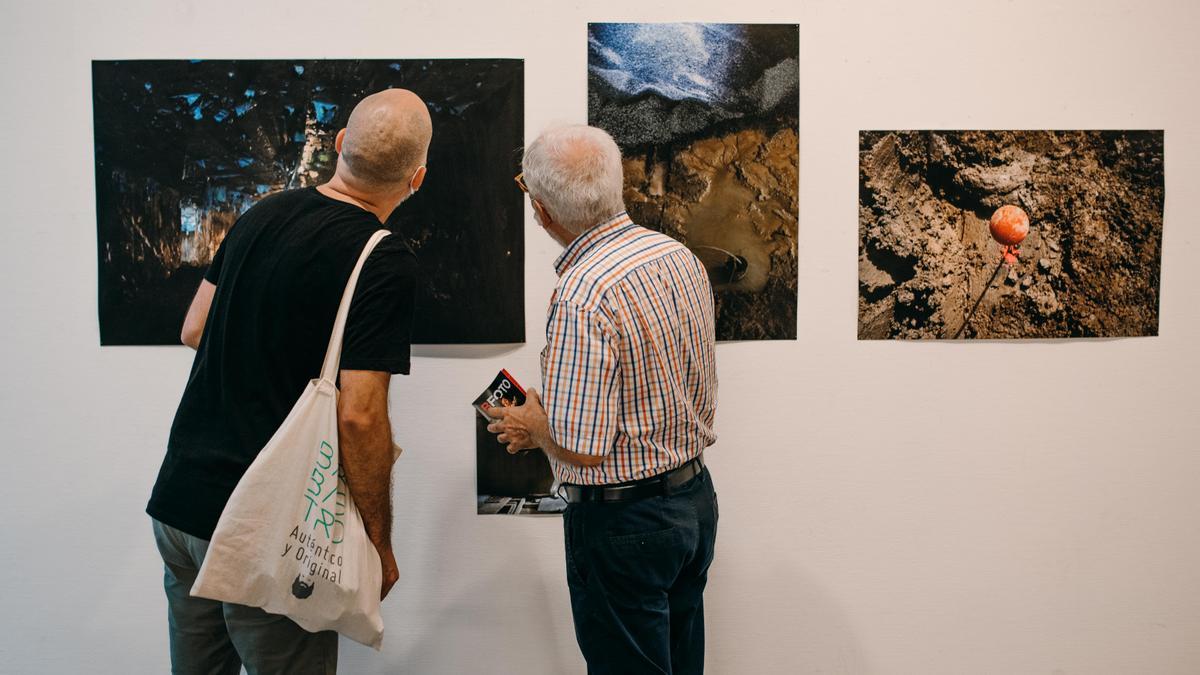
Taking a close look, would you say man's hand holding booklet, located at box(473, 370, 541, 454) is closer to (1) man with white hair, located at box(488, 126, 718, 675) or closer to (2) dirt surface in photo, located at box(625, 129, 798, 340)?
(1) man with white hair, located at box(488, 126, 718, 675)

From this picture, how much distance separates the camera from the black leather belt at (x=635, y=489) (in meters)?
1.47

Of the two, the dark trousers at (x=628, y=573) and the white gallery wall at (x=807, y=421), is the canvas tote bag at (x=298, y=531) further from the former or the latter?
the white gallery wall at (x=807, y=421)

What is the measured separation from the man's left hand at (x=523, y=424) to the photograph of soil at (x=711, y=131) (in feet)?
2.10

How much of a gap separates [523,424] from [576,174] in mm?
491

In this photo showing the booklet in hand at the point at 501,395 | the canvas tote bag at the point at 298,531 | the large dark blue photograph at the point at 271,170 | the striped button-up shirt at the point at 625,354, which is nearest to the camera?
the canvas tote bag at the point at 298,531

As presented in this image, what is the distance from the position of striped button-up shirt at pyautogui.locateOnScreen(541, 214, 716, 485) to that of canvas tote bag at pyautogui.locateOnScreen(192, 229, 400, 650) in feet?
1.23

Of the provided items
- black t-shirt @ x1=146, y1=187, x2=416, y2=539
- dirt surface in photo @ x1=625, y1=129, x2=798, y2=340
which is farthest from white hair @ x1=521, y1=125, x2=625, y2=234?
dirt surface in photo @ x1=625, y1=129, x2=798, y2=340

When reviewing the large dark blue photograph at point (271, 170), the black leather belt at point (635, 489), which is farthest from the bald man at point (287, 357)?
the large dark blue photograph at point (271, 170)

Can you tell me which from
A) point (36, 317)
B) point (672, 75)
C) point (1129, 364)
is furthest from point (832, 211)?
point (36, 317)

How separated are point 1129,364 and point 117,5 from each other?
2736 millimetres

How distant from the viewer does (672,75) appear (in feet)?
6.41

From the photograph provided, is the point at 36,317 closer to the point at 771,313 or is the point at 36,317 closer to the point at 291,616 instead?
the point at 291,616

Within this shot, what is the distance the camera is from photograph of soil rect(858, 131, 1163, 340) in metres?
2.00

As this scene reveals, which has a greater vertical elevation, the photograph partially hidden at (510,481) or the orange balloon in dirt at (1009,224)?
the orange balloon in dirt at (1009,224)
